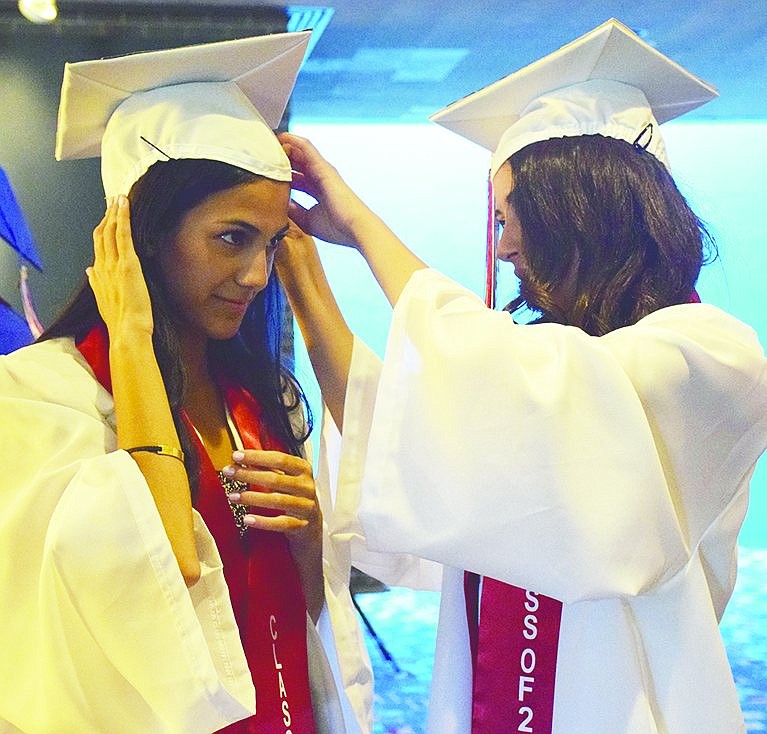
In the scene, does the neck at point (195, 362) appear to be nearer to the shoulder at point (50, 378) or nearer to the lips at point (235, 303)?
the lips at point (235, 303)

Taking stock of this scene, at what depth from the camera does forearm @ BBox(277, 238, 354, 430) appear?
5.71 feet

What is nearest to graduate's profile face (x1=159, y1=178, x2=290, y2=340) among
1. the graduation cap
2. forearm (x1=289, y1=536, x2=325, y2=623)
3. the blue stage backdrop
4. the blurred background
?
forearm (x1=289, y1=536, x2=325, y2=623)

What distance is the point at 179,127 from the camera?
1.44m

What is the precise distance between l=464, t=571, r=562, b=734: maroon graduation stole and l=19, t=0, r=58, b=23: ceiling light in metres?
3.46

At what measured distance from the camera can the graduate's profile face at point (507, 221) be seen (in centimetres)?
167

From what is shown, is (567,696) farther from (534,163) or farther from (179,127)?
(179,127)

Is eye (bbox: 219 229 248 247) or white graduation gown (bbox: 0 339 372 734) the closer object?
white graduation gown (bbox: 0 339 372 734)

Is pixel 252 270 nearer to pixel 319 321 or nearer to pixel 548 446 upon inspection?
pixel 319 321

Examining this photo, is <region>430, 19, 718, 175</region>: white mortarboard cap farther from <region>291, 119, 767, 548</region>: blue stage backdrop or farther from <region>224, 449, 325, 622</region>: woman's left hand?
<region>291, 119, 767, 548</region>: blue stage backdrop

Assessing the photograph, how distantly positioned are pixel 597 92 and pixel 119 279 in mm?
841

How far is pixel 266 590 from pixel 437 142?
153 inches

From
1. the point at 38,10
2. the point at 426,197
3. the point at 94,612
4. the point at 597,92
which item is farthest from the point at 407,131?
the point at 94,612

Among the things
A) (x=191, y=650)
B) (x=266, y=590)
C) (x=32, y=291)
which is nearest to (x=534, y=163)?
(x=266, y=590)

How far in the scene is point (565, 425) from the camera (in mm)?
1282
